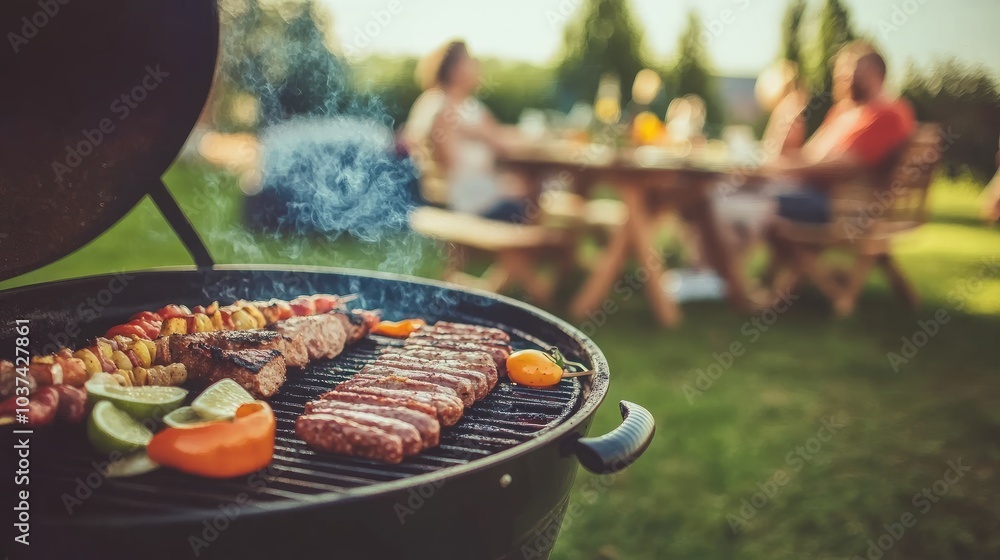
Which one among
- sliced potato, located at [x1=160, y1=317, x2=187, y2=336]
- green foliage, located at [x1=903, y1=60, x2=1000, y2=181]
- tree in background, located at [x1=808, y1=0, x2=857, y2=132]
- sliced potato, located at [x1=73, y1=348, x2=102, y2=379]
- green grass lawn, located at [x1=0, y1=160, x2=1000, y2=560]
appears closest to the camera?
sliced potato, located at [x1=73, y1=348, x2=102, y2=379]

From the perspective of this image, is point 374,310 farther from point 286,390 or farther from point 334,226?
point 334,226

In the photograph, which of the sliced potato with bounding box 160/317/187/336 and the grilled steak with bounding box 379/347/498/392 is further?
the sliced potato with bounding box 160/317/187/336

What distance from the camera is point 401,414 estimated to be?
198cm

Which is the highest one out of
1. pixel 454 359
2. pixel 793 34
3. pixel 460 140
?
pixel 454 359

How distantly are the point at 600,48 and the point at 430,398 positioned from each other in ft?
44.0

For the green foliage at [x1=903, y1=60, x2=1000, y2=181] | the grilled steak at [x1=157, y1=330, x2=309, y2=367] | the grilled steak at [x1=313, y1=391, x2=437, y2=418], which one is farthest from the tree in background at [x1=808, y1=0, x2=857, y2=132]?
the grilled steak at [x1=313, y1=391, x2=437, y2=418]

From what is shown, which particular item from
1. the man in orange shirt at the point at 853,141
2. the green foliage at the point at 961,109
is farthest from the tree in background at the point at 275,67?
the green foliage at the point at 961,109

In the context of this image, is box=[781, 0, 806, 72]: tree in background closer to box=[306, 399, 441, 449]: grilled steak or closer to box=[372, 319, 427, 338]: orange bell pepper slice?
box=[372, 319, 427, 338]: orange bell pepper slice

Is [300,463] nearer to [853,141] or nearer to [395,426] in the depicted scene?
[395,426]

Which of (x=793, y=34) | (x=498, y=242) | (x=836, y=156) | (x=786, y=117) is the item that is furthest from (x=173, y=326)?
(x=793, y=34)

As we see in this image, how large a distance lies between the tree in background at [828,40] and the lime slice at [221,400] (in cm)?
1458

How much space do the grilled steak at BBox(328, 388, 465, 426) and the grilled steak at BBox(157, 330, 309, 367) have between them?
1.28 feet

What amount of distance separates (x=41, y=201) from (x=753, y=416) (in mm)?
4573

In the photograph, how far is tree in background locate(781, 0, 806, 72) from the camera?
14008 mm
